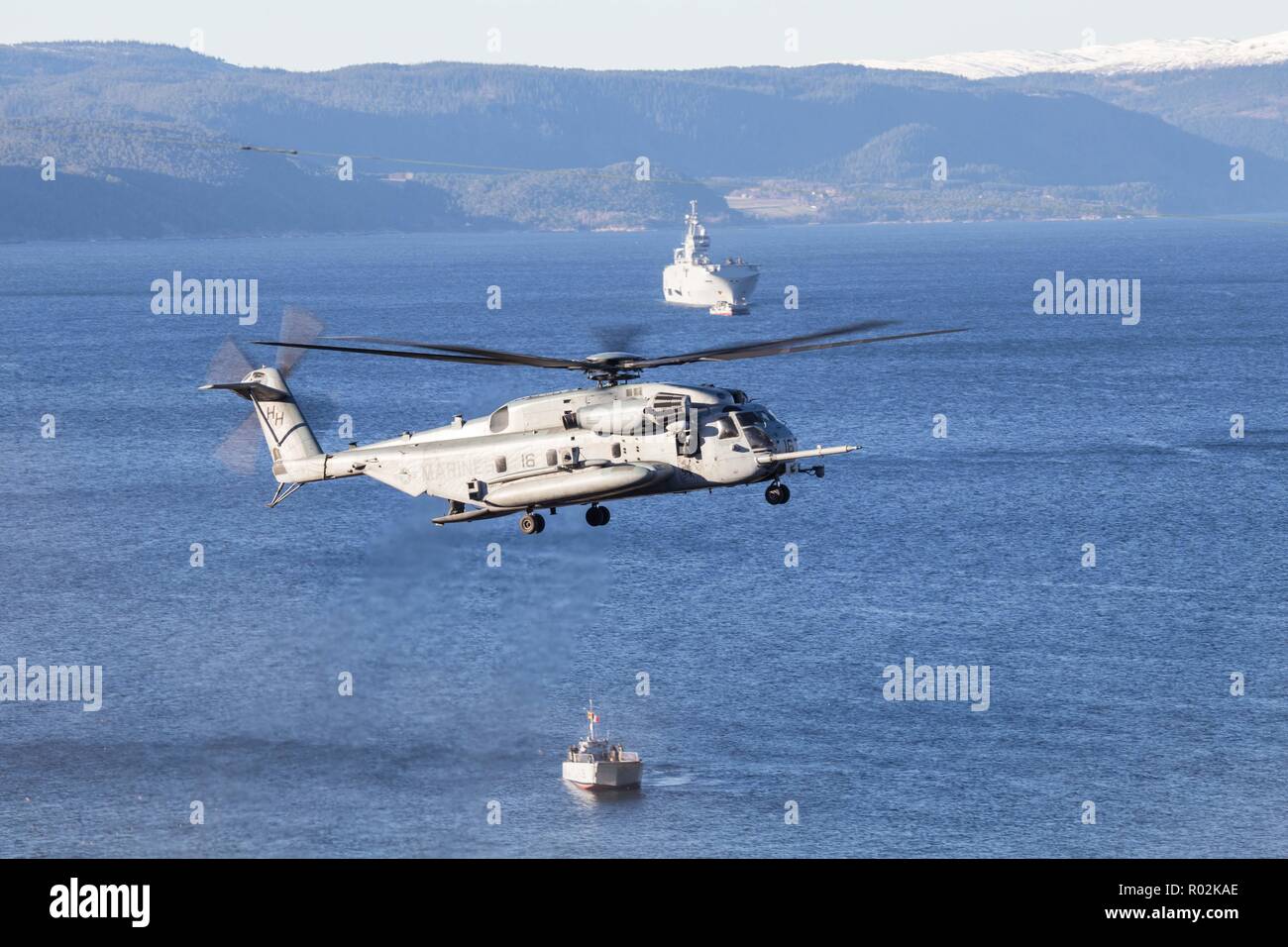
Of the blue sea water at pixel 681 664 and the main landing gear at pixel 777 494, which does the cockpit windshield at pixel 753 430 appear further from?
the blue sea water at pixel 681 664

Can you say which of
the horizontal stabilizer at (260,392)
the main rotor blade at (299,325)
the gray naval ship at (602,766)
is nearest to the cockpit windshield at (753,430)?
the main rotor blade at (299,325)

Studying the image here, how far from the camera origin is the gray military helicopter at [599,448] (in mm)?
48125

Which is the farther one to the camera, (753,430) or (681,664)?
(681,664)

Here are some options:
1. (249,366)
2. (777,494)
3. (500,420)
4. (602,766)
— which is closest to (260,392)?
(249,366)

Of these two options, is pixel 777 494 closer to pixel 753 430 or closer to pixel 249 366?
pixel 753 430

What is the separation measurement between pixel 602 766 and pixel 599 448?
7873cm

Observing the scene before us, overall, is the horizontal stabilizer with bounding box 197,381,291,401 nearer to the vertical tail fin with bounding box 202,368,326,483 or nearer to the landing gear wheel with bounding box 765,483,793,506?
the vertical tail fin with bounding box 202,368,326,483

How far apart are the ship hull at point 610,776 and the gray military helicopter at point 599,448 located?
7600 centimetres

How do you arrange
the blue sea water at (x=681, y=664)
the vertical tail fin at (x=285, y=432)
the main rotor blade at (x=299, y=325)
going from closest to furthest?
the main rotor blade at (x=299, y=325), the vertical tail fin at (x=285, y=432), the blue sea water at (x=681, y=664)

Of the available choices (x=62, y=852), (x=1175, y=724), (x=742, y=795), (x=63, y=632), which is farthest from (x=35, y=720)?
(x=1175, y=724)

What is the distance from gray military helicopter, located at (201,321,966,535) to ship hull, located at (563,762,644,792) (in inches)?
2992

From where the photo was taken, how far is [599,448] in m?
49.1
